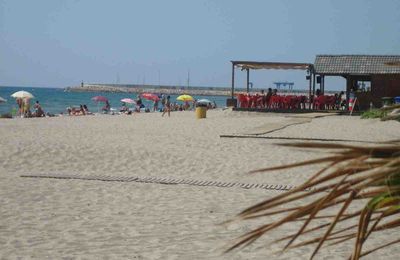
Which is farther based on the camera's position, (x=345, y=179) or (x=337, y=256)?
(x=337, y=256)

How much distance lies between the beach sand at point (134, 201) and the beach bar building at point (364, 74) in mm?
14702

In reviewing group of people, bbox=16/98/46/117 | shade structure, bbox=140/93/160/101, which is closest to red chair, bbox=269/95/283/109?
group of people, bbox=16/98/46/117

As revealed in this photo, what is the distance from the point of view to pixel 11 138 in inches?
548

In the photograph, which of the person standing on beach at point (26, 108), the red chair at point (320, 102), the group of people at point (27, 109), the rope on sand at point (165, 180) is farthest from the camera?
the group of people at point (27, 109)

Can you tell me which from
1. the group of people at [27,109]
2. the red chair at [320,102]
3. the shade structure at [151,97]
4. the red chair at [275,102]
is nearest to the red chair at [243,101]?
the red chair at [275,102]

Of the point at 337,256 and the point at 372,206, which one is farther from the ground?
the point at 372,206

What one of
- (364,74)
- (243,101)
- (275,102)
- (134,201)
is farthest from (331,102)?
(134,201)

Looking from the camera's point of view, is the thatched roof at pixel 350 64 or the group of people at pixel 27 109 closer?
the thatched roof at pixel 350 64

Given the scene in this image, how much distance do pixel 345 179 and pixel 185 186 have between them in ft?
21.8

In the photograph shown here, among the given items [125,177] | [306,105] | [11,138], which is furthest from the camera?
[306,105]

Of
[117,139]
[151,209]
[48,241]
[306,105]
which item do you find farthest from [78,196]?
[306,105]

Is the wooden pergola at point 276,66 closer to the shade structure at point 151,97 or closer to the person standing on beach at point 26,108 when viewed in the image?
the person standing on beach at point 26,108

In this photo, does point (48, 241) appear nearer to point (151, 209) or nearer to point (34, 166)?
point (151, 209)

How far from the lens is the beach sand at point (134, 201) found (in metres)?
4.57
